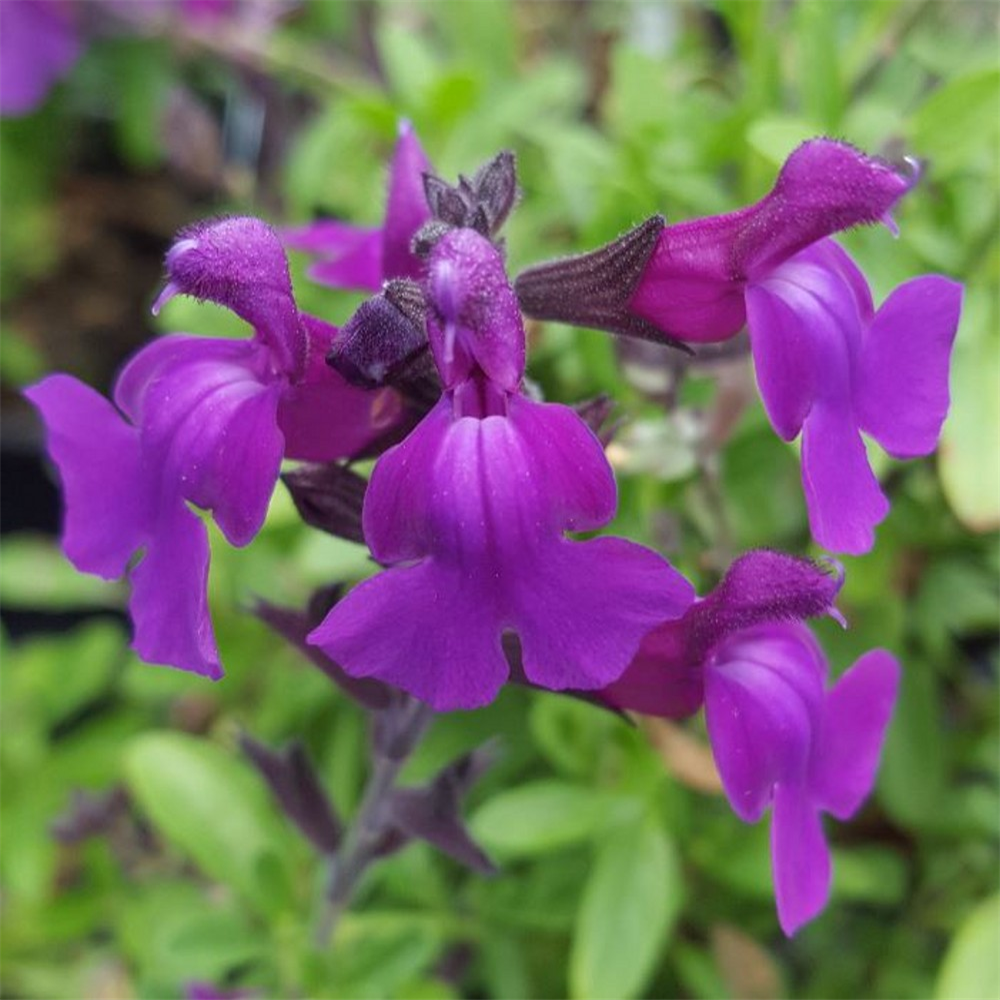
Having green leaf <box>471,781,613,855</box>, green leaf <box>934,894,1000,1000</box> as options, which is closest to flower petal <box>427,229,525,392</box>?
green leaf <box>471,781,613,855</box>

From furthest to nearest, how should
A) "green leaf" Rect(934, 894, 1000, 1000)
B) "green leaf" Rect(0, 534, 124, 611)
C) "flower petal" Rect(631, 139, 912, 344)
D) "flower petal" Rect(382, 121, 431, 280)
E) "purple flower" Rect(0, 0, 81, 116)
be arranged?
"purple flower" Rect(0, 0, 81, 116) → "green leaf" Rect(0, 534, 124, 611) → "green leaf" Rect(934, 894, 1000, 1000) → "flower petal" Rect(382, 121, 431, 280) → "flower petal" Rect(631, 139, 912, 344)

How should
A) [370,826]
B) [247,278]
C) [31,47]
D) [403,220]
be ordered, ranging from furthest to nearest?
[31,47] → [370,826] → [403,220] → [247,278]

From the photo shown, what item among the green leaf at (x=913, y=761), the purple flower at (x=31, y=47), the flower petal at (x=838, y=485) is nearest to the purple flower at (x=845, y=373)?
the flower petal at (x=838, y=485)

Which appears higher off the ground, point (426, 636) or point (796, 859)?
point (426, 636)

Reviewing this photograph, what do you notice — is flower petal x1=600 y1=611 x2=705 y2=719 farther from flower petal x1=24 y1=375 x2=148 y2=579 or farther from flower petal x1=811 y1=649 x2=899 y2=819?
flower petal x1=24 y1=375 x2=148 y2=579

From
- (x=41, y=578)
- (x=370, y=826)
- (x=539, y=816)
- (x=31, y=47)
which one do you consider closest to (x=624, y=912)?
(x=539, y=816)

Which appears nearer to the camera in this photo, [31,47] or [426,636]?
[426,636]

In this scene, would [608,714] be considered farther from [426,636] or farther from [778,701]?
[426,636]
